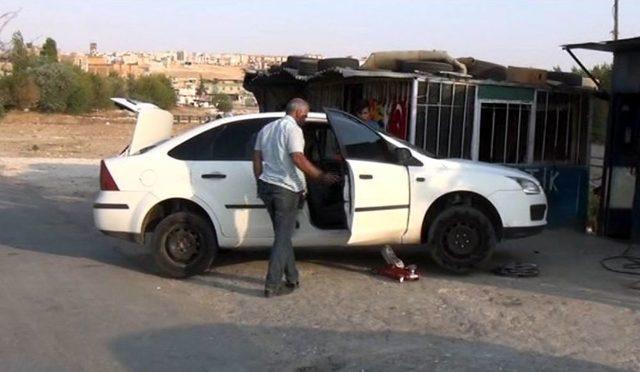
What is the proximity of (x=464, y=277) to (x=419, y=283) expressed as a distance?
0.60 meters

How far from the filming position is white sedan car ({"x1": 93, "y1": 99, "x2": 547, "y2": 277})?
824 cm

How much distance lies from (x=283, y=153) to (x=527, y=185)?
284cm

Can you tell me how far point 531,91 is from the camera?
40.2ft

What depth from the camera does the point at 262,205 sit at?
828 cm

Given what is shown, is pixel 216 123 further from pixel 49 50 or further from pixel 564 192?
pixel 49 50

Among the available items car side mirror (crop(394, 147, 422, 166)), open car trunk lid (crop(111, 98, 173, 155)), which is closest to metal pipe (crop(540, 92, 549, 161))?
car side mirror (crop(394, 147, 422, 166))

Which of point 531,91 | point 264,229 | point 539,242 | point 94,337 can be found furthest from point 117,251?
point 531,91

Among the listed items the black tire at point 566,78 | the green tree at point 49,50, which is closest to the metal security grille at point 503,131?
the black tire at point 566,78

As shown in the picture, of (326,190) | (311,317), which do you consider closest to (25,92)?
(326,190)

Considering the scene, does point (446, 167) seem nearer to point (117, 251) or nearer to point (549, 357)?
point (549, 357)

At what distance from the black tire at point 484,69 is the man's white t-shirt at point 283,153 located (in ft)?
18.6

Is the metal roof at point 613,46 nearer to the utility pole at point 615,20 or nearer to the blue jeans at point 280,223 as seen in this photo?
the blue jeans at point 280,223

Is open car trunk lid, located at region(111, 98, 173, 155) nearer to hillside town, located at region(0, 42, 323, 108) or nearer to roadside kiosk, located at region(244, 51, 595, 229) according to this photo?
roadside kiosk, located at region(244, 51, 595, 229)

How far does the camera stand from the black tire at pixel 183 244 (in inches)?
326
